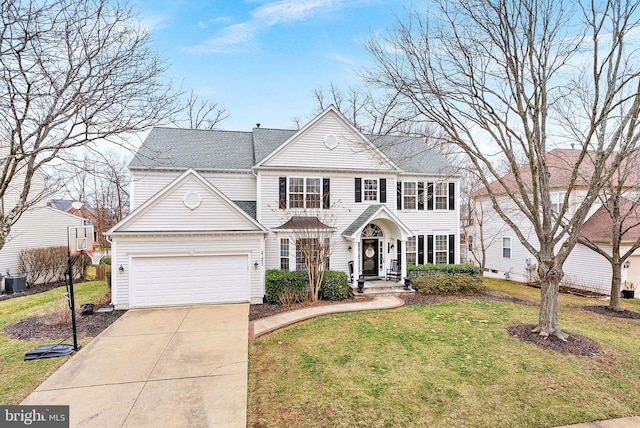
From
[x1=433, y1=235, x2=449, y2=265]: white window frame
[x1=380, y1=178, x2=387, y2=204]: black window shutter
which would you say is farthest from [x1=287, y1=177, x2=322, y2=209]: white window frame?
[x1=433, y1=235, x2=449, y2=265]: white window frame

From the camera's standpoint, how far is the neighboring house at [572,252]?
1611 cm

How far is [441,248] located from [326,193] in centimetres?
692

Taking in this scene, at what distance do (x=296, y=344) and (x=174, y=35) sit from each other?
8.65 metres

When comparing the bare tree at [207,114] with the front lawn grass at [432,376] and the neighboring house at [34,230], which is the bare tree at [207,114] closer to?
the neighboring house at [34,230]

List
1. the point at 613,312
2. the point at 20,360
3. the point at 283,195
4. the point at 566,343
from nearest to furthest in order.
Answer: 1. the point at 20,360
2. the point at 566,343
3. the point at 613,312
4. the point at 283,195

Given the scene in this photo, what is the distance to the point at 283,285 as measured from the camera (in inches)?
476

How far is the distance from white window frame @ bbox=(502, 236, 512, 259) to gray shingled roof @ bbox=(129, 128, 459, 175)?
9089 millimetres

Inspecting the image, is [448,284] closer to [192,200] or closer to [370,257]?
[370,257]

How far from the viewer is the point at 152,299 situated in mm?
11281

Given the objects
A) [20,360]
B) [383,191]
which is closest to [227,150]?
[383,191]

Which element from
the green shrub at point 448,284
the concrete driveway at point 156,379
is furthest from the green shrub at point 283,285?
the green shrub at point 448,284

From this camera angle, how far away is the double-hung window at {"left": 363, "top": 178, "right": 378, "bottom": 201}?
A: 15.4 meters

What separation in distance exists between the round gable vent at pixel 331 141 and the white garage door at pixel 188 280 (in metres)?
6.67

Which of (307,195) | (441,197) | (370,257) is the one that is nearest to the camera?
(307,195)
